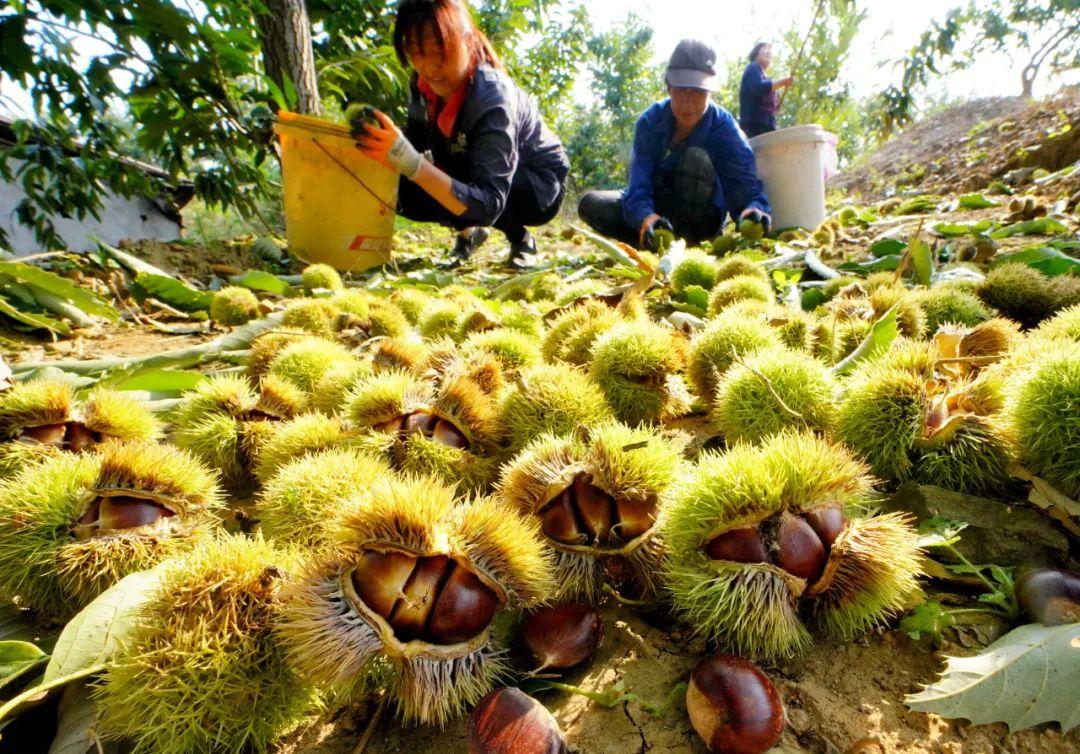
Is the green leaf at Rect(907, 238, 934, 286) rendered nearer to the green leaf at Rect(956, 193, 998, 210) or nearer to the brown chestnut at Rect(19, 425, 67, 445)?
the brown chestnut at Rect(19, 425, 67, 445)

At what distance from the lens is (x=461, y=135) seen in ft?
18.2

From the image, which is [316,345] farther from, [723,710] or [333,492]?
[723,710]

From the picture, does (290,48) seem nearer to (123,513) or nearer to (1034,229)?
(123,513)

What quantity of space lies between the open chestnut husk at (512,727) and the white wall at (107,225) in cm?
711

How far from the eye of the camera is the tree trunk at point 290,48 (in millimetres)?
5754

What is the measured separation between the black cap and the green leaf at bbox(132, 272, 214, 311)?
4863 millimetres

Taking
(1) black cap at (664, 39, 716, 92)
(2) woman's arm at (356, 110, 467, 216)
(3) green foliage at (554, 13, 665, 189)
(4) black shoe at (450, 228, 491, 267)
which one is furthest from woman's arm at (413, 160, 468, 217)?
(3) green foliage at (554, 13, 665, 189)

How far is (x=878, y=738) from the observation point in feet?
2.77

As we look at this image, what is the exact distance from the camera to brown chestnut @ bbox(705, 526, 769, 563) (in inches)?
Result: 35.3

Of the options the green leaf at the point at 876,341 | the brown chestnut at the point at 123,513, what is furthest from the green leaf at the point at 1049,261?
the brown chestnut at the point at 123,513

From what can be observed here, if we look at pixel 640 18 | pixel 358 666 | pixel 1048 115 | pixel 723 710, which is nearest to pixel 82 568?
pixel 358 666

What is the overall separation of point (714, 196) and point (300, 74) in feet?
14.7

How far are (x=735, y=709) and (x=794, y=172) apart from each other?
724cm

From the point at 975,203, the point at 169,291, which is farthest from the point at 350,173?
the point at 975,203
